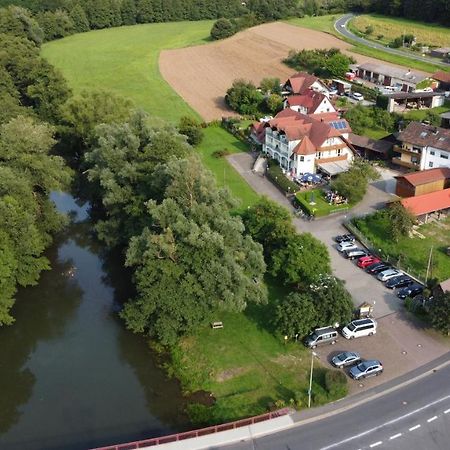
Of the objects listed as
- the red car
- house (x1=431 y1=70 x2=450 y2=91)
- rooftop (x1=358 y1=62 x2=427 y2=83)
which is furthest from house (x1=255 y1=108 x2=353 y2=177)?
house (x1=431 y1=70 x2=450 y2=91)

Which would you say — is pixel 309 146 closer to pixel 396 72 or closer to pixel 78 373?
pixel 78 373

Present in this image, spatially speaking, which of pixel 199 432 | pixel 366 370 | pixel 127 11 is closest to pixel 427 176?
pixel 366 370

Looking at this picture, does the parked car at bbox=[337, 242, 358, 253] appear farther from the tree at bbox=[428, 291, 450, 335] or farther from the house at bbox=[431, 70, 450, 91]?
the house at bbox=[431, 70, 450, 91]

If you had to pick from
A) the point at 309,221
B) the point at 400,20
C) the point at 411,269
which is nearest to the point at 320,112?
the point at 309,221

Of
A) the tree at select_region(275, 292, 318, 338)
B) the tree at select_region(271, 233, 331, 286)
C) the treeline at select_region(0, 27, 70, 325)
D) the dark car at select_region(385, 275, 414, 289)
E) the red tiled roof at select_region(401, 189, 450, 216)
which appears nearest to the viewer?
the tree at select_region(275, 292, 318, 338)

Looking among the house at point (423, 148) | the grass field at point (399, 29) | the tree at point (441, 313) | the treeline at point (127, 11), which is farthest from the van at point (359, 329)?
the treeline at point (127, 11)

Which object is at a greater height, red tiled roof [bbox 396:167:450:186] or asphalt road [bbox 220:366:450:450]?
red tiled roof [bbox 396:167:450:186]

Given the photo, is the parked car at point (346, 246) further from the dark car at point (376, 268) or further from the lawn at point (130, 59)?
the lawn at point (130, 59)

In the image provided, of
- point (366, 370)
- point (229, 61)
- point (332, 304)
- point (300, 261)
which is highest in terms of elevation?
point (332, 304)
